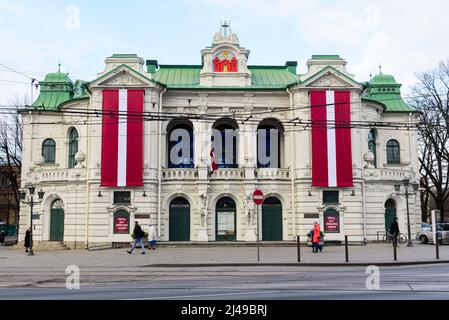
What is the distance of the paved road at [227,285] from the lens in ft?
38.2

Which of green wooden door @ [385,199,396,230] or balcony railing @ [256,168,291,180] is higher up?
balcony railing @ [256,168,291,180]

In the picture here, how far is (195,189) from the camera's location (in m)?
38.8

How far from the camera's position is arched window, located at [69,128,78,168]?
139 ft

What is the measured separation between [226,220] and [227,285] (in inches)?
981

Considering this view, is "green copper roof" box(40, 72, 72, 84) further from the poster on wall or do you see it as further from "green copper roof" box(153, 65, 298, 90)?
the poster on wall

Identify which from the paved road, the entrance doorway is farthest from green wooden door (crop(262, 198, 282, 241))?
the paved road

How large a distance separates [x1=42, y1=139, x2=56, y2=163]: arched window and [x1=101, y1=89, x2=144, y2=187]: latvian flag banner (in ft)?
24.9

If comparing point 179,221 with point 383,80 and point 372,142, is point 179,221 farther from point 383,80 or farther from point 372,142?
point 383,80

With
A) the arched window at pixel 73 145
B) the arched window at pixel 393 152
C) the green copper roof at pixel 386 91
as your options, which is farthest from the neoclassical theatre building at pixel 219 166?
the green copper roof at pixel 386 91

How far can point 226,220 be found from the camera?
39156 millimetres

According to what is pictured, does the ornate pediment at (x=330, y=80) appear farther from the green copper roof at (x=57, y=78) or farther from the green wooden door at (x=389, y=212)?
the green copper roof at (x=57, y=78)

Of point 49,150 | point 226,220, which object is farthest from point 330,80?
point 49,150

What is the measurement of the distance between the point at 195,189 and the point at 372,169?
45.3 ft

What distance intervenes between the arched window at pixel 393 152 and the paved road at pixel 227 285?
89.8 ft
